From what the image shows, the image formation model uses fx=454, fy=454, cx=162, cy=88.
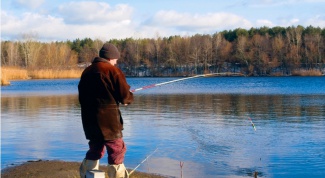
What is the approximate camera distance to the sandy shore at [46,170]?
8.51 metres

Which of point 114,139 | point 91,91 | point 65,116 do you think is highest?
point 91,91

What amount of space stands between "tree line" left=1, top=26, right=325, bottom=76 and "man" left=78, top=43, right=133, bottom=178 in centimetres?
6919

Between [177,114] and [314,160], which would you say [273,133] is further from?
[177,114]

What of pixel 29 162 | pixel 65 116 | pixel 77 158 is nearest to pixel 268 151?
pixel 77 158

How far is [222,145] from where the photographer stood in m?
12.4

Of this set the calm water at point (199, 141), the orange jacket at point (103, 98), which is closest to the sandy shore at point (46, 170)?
the calm water at point (199, 141)

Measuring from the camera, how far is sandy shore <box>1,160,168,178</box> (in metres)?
8.51

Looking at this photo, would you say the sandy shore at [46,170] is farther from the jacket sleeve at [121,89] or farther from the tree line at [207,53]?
the tree line at [207,53]

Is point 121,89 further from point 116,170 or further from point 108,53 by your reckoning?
point 116,170

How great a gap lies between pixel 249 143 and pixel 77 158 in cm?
475

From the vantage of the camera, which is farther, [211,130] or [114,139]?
[211,130]

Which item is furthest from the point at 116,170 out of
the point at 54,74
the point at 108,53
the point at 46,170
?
the point at 54,74

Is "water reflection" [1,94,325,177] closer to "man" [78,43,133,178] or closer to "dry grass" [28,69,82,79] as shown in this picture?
"man" [78,43,133,178]

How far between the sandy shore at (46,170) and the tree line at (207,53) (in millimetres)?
65604
